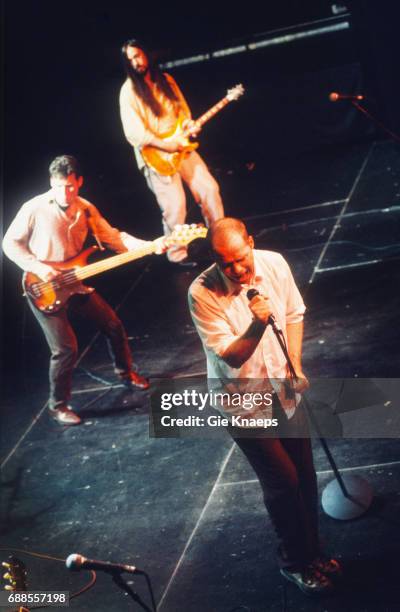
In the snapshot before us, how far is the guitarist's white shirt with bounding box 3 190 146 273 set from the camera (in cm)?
560

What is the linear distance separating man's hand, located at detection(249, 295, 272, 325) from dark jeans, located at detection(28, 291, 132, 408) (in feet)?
9.85

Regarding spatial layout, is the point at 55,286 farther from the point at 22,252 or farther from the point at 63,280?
the point at 22,252

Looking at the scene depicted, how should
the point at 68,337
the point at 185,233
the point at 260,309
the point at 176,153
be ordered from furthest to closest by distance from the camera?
1. the point at 176,153
2. the point at 68,337
3. the point at 185,233
4. the point at 260,309

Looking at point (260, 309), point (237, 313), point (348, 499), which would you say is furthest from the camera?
point (348, 499)

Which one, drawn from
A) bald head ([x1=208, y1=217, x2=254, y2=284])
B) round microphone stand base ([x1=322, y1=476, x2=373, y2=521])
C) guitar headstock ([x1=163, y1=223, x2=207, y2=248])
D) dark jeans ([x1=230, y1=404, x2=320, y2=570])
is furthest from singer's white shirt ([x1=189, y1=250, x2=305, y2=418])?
guitar headstock ([x1=163, y1=223, x2=207, y2=248])

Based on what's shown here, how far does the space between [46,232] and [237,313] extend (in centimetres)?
257

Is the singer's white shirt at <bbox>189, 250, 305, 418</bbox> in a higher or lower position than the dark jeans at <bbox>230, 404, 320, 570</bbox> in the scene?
higher

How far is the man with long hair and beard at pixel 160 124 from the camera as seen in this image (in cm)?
750

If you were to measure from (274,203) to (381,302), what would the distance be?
3417mm

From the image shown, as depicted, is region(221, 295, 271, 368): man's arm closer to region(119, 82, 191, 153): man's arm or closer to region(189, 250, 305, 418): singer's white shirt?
region(189, 250, 305, 418): singer's white shirt

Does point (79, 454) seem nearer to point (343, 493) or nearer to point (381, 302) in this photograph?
point (343, 493)

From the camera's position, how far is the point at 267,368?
3.52 meters

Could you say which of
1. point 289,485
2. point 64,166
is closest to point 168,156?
point 64,166

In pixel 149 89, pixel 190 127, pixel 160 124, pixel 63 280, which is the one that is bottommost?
A: pixel 63 280
